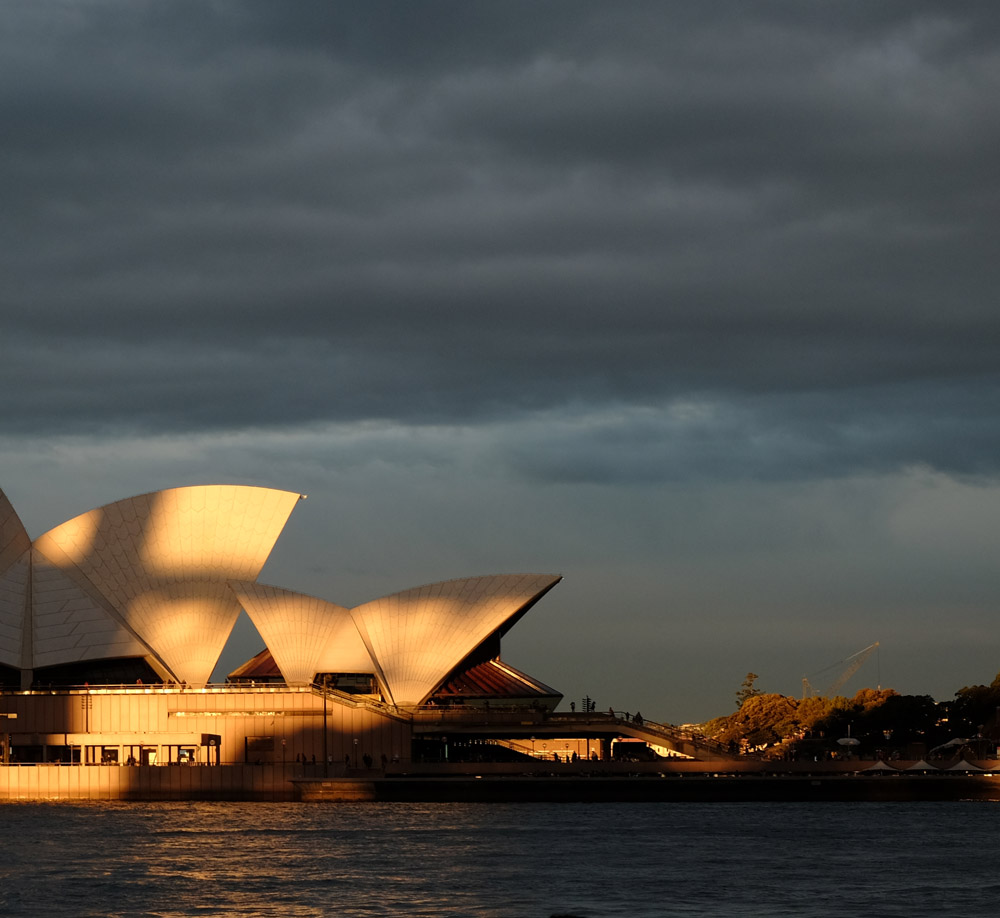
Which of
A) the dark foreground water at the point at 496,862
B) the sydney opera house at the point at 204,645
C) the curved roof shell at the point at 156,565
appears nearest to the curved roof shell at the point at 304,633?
the sydney opera house at the point at 204,645

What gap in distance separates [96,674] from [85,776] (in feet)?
25.7

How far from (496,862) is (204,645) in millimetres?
36633

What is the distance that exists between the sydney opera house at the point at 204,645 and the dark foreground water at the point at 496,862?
10.6 metres

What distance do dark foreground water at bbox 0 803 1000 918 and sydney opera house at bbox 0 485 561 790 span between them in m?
10.6

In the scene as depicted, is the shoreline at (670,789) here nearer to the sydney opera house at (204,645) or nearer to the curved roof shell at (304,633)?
the sydney opera house at (204,645)

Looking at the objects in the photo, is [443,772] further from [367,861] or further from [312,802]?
[367,861]

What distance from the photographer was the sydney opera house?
75.6m

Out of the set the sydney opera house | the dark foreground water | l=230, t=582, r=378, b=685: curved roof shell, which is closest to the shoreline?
the dark foreground water

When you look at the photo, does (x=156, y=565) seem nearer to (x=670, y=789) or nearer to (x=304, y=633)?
(x=304, y=633)

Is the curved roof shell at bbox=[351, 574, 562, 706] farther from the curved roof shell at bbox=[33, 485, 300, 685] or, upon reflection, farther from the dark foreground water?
the dark foreground water

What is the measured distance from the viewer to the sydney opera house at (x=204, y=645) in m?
75.6

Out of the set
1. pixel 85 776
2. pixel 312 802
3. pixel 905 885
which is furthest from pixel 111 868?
pixel 85 776

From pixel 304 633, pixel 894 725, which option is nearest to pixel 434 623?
pixel 304 633

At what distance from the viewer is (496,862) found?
45.5 metres
